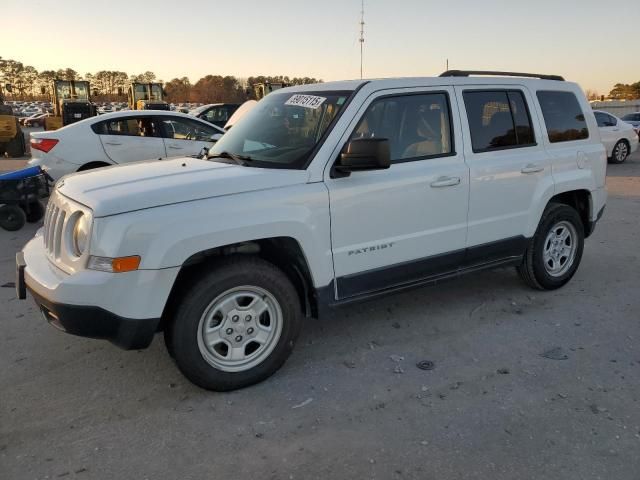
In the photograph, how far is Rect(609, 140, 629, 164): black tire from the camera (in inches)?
623

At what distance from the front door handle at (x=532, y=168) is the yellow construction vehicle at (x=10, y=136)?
19.4 m

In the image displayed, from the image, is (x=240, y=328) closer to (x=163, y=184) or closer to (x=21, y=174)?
(x=163, y=184)

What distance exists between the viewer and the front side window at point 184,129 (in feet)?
29.8

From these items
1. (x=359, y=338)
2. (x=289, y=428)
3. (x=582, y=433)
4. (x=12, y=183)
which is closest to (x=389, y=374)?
(x=359, y=338)

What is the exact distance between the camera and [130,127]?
29.2ft

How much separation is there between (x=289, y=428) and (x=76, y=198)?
185 centimetres

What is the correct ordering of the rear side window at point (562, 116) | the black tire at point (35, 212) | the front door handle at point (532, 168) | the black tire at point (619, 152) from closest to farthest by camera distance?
the front door handle at point (532, 168) < the rear side window at point (562, 116) < the black tire at point (35, 212) < the black tire at point (619, 152)

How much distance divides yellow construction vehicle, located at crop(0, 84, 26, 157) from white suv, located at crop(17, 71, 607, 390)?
17.9m

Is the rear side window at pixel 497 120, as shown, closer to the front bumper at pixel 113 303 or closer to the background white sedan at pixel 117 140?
the front bumper at pixel 113 303

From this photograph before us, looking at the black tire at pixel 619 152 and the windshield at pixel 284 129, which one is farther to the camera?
the black tire at pixel 619 152

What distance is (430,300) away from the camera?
16.3ft

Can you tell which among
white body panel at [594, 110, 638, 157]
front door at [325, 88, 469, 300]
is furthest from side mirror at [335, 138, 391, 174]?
white body panel at [594, 110, 638, 157]

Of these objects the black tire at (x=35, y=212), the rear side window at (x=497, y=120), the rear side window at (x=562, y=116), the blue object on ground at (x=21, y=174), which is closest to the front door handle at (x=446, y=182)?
the rear side window at (x=497, y=120)

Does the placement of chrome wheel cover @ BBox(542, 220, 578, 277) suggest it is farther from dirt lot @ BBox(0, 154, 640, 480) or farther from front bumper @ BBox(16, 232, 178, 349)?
front bumper @ BBox(16, 232, 178, 349)
